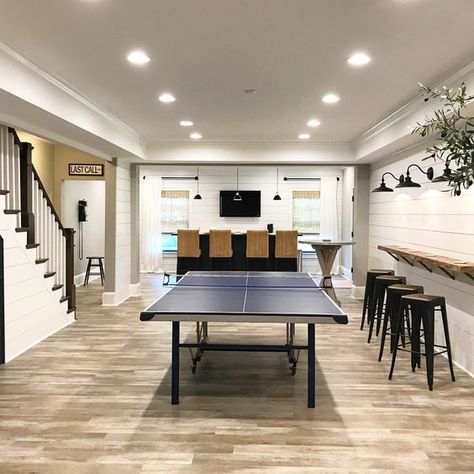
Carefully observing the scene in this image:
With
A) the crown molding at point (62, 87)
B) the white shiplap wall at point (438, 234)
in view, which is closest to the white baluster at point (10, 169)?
the crown molding at point (62, 87)

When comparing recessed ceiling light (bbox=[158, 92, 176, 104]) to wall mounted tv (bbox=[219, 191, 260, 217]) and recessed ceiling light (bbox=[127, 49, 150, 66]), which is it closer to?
recessed ceiling light (bbox=[127, 49, 150, 66])

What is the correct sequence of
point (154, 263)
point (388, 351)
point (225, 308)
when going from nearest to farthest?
point (225, 308), point (388, 351), point (154, 263)

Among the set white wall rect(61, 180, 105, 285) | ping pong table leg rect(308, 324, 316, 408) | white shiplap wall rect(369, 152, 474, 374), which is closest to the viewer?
ping pong table leg rect(308, 324, 316, 408)

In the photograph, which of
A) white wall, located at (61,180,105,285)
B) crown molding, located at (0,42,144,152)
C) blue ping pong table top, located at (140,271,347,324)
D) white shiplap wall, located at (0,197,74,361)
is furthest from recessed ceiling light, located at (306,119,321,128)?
white wall, located at (61,180,105,285)

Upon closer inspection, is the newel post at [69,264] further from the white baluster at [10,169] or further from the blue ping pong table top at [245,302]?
the blue ping pong table top at [245,302]

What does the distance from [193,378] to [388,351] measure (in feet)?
7.24

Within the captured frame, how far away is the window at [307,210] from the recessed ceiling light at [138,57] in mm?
7663

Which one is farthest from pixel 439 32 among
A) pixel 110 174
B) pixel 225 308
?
pixel 110 174

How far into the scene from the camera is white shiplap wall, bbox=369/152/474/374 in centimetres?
420

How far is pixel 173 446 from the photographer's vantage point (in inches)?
111

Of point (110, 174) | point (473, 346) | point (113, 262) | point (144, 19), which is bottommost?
point (473, 346)

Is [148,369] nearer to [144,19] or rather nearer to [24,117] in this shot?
[24,117]

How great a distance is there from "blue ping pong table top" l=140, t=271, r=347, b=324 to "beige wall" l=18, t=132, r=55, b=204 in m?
4.51

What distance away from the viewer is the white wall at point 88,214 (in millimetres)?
8862
